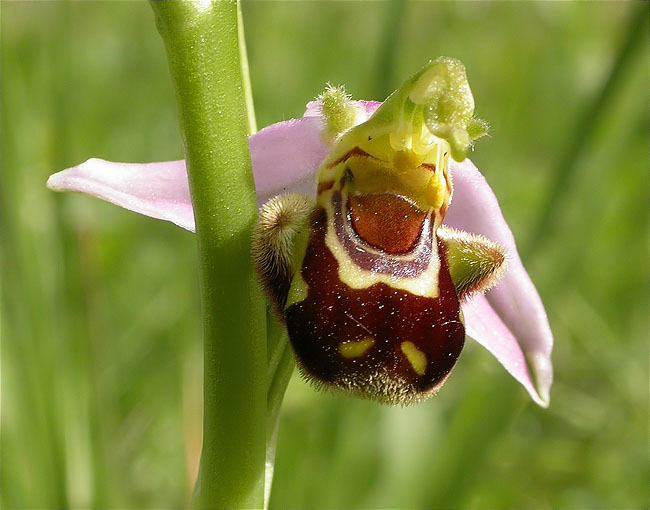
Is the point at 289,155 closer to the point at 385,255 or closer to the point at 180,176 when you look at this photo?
the point at 180,176

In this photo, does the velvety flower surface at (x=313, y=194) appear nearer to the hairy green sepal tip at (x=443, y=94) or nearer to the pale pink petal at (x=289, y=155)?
the pale pink petal at (x=289, y=155)

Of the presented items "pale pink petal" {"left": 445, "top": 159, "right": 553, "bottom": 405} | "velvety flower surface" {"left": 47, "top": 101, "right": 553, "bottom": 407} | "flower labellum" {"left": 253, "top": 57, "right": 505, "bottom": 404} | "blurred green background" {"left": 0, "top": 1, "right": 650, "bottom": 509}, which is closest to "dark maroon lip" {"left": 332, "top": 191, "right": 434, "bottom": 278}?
"flower labellum" {"left": 253, "top": 57, "right": 505, "bottom": 404}

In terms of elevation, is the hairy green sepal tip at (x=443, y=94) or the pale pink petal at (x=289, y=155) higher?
the hairy green sepal tip at (x=443, y=94)

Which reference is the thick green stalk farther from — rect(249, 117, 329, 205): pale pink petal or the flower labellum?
rect(249, 117, 329, 205): pale pink petal

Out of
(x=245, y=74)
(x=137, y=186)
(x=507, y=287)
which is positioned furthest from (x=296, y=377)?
(x=245, y=74)

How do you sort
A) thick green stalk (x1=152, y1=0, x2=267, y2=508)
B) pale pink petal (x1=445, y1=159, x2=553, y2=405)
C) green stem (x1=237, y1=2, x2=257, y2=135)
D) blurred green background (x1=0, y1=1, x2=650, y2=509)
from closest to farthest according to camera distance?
1. thick green stalk (x1=152, y1=0, x2=267, y2=508)
2. green stem (x1=237, y1=2, x2=257, y2=135)
3. pale pink petal (x1=445, y1=159, x2=553, y2=405)
4. blurred green background (x1=0, y1=1, x2=650, y2=509)

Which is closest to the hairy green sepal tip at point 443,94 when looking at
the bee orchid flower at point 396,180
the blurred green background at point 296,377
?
the bee orchid flower at point 396,180

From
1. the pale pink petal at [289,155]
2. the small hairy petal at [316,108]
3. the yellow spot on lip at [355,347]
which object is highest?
the small hairy petal at [316,108]

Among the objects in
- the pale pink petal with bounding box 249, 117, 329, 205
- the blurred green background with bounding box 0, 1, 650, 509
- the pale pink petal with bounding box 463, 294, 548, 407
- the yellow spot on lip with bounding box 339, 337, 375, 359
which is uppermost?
the yellow spot on lip with bounding box 339, 337, 375, 359
